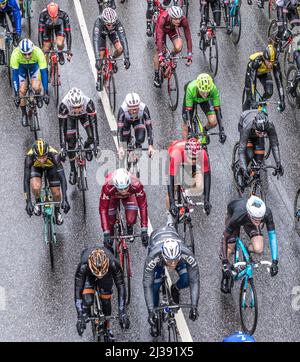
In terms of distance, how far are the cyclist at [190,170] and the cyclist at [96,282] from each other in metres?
2.44

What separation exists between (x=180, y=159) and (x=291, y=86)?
5.30m

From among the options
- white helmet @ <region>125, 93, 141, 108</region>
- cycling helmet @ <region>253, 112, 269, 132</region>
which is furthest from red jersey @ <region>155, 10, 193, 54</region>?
cycling helmet @ <region>253, 112, 269, 132</region>

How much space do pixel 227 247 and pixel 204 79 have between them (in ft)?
12.6

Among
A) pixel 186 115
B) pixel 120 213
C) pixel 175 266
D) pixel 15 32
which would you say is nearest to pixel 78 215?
pixel 120 213

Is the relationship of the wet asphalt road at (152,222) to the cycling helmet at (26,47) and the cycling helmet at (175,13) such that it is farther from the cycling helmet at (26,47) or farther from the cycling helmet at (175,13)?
the cycling helmet at (26,47)

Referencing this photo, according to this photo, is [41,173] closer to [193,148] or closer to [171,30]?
[193,148]

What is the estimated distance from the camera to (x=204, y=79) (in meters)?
18.3

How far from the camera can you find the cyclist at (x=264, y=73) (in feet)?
63.6

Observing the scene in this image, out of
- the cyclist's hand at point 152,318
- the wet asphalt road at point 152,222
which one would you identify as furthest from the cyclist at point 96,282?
the wet asphalt road at point 152,222

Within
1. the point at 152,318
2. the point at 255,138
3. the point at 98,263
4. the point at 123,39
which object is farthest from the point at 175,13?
the point at 152,318

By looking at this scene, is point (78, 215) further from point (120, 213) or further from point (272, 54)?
point (272, 54)

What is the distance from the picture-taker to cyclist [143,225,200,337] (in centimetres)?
1444

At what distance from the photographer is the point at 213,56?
22.5m

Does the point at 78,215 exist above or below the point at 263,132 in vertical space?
below
